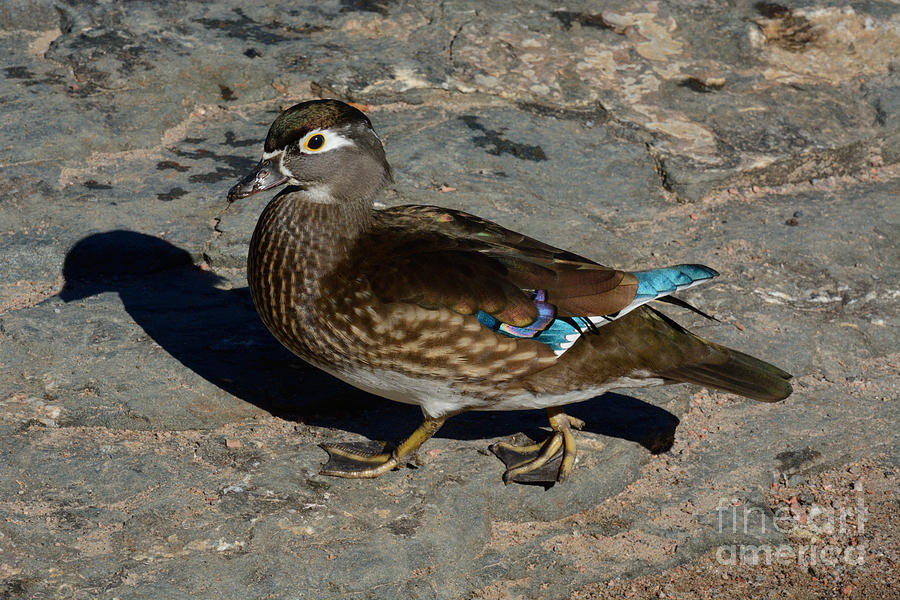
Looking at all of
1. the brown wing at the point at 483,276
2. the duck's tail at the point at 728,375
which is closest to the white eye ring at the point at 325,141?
the brown wing at the point at 483,276

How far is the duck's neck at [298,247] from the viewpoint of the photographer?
3389mm

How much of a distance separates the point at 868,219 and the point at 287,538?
3.50m

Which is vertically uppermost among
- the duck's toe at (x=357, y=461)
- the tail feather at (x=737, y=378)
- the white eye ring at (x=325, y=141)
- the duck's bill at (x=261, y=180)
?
the white eye ring at (x=325, y=141)

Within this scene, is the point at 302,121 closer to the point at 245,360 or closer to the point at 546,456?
the point at 245,360

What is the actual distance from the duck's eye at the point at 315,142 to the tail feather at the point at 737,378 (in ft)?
4.71

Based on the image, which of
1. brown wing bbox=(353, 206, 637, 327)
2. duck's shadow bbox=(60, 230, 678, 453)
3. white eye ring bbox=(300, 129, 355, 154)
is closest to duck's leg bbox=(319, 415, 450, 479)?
→ duck's shadow bbox=(60, 230, 678, 453)

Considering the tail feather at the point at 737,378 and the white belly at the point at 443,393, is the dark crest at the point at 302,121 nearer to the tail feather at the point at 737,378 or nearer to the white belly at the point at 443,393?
the white belly at the point at 443,393

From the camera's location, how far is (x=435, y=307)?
328 centimetres

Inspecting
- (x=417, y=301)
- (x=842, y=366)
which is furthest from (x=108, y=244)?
(x=842, y=366)

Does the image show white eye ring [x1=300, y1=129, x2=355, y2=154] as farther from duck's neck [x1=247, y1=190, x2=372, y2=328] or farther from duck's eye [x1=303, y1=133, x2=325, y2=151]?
duck's neck [x1=247, y1=190, x2=372, y2=328]

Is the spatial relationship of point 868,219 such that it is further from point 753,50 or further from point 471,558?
point 471,558

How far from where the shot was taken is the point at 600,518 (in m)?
3.52

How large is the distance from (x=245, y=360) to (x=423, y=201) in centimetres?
128

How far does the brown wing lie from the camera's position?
10.8ft
